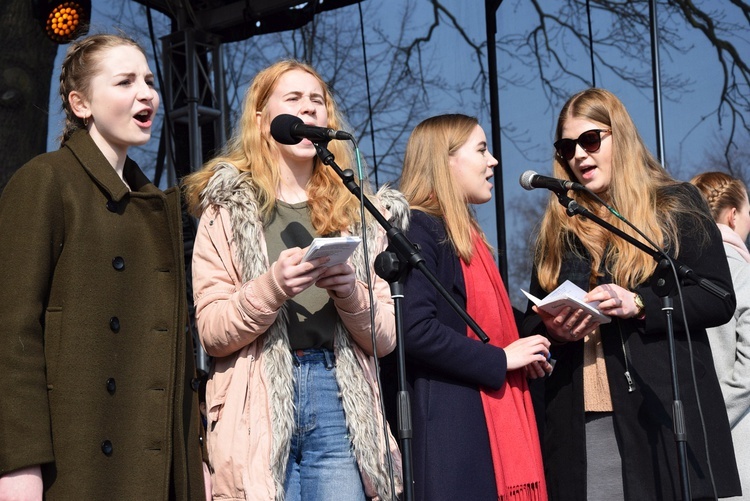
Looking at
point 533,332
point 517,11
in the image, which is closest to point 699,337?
point 533,332

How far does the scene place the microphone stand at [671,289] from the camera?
2.96m

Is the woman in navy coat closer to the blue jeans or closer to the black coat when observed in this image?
the black coat

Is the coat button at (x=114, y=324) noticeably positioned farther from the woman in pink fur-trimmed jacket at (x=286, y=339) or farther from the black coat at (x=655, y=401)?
the black coat at (x=655, y=401)

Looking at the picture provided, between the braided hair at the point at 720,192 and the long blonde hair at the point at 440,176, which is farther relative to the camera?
the braided hair at the point at 720,192

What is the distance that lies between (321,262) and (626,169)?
1.41 metres

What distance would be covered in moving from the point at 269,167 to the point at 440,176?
68cm

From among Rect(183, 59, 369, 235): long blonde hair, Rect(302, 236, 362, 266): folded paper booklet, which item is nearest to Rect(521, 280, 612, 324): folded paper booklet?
Rect(183, 59, 369, 235): long blonde hair

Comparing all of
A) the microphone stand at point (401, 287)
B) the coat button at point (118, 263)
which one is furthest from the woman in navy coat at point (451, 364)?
the coat button at point (118, 263)

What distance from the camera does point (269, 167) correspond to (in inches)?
124

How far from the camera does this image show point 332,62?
642 cm

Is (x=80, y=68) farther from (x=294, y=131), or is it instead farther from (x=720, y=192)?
(x=720, y=192)

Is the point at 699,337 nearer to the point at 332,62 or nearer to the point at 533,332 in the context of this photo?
the point at 533,332

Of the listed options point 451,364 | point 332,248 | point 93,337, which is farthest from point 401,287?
point 93,337

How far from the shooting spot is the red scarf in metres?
3.19
